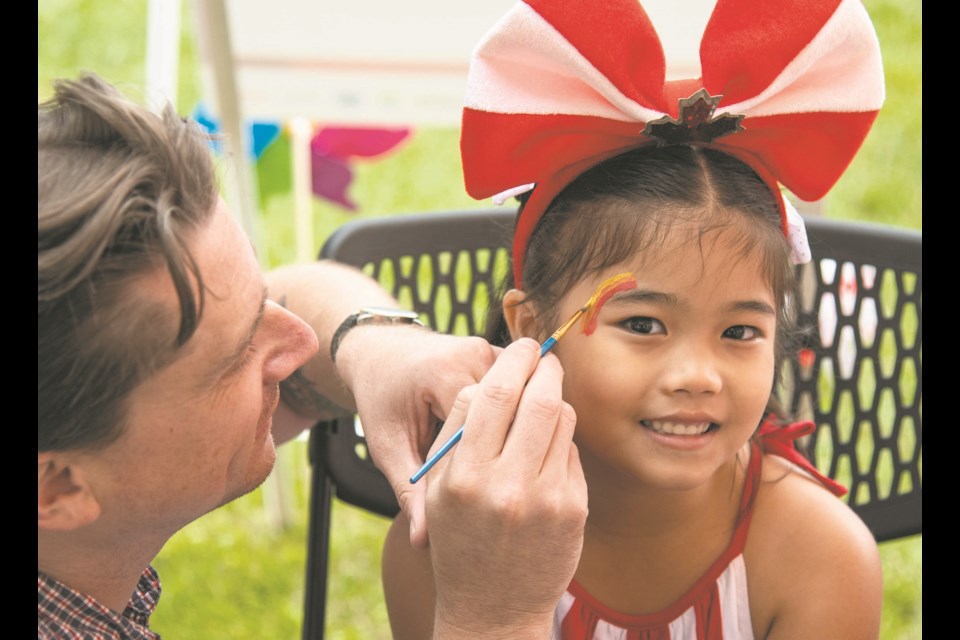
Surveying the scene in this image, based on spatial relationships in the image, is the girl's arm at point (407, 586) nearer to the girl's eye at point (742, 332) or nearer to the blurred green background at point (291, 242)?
the girl's eye at point (742, 332)

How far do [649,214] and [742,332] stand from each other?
0.54 feet

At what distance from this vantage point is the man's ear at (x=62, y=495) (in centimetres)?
95

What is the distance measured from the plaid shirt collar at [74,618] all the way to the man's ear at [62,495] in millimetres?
66

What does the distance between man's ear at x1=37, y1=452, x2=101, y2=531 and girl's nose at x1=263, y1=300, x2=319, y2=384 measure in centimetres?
23

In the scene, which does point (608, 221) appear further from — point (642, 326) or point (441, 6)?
point (441, 6)

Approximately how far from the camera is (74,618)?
1.01 metres

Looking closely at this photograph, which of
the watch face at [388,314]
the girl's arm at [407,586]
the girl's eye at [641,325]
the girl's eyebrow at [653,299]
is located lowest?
the girl's arm at [407,586]

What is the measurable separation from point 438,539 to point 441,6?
53.5 inches

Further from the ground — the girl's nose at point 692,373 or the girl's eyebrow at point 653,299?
the girl's eyebrow at point 653,299

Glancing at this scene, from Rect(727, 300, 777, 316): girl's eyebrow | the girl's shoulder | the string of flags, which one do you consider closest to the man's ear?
Rect(727, 300, 777, 316): girl's eyebrow

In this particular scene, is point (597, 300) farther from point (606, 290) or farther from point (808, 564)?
point (808, 564)

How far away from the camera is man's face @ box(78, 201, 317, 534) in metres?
0.99

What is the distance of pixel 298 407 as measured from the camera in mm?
1521

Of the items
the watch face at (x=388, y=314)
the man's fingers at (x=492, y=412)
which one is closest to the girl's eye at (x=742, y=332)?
the man's fingers at (x=492, y=412)
